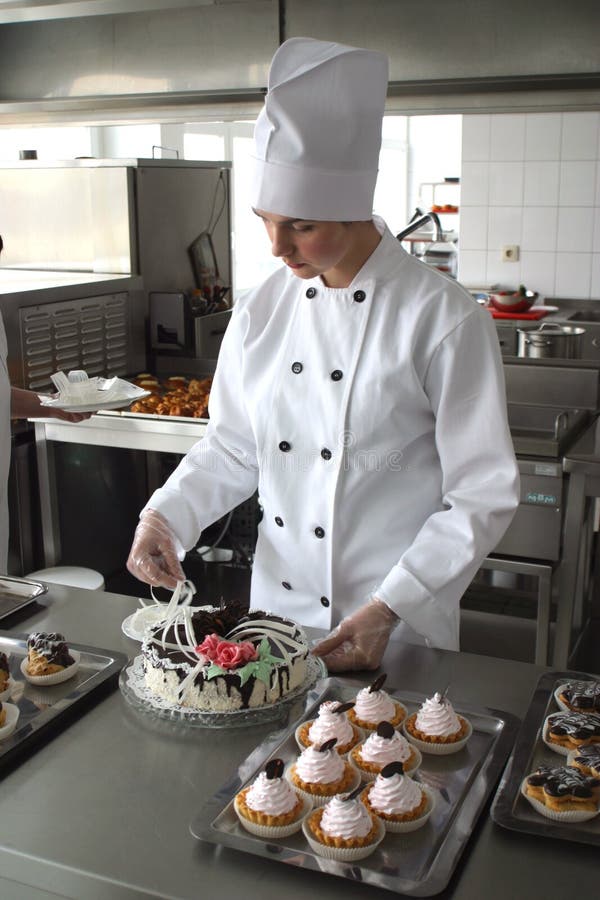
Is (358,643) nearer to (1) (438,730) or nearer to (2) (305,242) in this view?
(1) (438,730)

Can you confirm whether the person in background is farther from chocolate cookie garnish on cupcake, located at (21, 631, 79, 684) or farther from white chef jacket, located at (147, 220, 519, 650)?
chocolate cookie garnish on cupcake, located at (21, 631, 79, 684)

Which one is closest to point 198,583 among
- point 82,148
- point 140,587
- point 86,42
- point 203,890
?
point 140,587

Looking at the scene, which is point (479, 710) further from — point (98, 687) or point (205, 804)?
point (98, 687)

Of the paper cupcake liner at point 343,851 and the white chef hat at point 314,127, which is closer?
the paper cupcake liner at point 343,851

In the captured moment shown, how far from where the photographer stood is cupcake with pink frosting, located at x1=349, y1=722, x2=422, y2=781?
3.96 ft

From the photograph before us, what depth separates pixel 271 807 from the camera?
3.59 ft

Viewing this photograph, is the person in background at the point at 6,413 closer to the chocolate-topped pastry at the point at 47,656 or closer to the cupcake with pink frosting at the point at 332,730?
the chocolate-topped pastry at the point at 47,656

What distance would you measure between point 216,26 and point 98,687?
249 centimetres

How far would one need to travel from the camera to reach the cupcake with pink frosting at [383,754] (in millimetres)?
1206

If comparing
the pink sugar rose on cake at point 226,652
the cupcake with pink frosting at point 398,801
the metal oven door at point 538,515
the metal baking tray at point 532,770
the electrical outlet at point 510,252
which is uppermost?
the electrical outlet at point 510,252

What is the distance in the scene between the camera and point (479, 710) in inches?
53.2

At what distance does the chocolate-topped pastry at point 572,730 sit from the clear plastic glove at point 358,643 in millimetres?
308

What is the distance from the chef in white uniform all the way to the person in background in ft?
3.09

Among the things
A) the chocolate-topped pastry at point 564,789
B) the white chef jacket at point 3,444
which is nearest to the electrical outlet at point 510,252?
the white chef jacket at point 3,444
